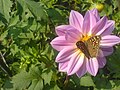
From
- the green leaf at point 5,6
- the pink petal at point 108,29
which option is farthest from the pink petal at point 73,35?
the green leaf at point 5,6

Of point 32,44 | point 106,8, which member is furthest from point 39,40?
point 106,8

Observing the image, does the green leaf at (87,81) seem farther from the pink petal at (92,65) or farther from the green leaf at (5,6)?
the green leaf at (5,6)

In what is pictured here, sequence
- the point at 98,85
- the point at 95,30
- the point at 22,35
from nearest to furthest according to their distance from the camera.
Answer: the point at 95,30 < the point at 98,85 < the point at 22,35

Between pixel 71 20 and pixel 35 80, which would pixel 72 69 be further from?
pixel 35 80

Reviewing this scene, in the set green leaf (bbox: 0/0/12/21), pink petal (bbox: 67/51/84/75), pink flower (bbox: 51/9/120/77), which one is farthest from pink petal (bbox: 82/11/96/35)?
green leaf (bbox: 0/0/12/21)

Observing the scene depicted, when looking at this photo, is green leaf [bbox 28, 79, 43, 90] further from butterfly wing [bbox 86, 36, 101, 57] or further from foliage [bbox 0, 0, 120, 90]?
butterfly wing [bbox 86, 36, 101, 57]

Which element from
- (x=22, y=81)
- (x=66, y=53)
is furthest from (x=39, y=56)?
(x=66, y=53)

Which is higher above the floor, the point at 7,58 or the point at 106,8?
the point at 106,8
